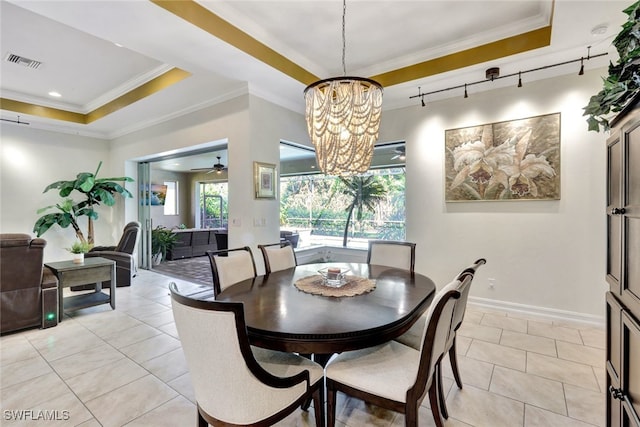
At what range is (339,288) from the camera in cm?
218

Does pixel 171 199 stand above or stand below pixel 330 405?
above

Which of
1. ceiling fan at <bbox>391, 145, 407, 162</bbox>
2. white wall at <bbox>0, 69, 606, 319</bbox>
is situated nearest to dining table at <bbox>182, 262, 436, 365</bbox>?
white wall at <bbox>0, 69, 606, 319</bbox>

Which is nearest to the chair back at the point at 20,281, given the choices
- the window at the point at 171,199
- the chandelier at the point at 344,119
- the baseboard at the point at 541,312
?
the chandelier at the point at 344,119

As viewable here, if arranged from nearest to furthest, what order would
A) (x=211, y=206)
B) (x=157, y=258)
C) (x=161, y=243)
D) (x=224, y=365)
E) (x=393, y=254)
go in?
(x=224, y=365), (x=393, y=254), (x=157, y=258), (x=161, y=243), (x=211, y=206)

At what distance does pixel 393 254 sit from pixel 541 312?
6.62 ft

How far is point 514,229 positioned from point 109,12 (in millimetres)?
4627

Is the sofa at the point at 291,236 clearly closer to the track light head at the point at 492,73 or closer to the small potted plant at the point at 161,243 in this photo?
the small potted plant at the point at 161,243

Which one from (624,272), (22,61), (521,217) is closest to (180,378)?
(624,272)

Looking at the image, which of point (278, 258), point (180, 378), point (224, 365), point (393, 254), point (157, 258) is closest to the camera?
point (224, 365)

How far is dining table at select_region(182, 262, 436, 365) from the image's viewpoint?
144cm

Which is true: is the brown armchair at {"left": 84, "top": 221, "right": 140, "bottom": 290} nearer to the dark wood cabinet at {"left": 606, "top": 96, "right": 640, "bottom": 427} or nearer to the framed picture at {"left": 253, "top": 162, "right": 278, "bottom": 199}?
the framed picture at {"left": 253, "top": 162, "right": 278, "bottom": 199}

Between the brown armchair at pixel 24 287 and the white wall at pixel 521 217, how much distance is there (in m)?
4.55

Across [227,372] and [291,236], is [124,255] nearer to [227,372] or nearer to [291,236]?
[291,236]

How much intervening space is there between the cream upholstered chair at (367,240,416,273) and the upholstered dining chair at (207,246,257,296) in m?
1.35
